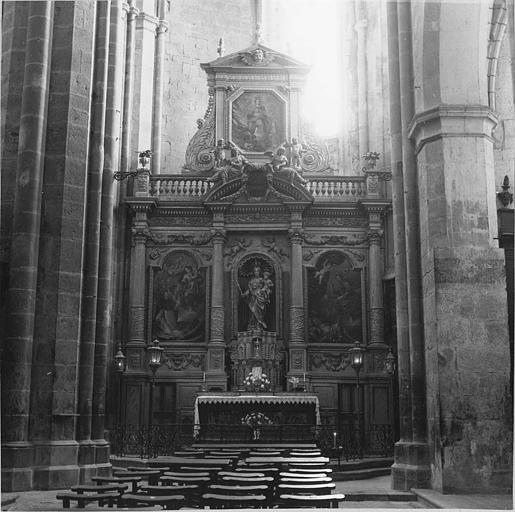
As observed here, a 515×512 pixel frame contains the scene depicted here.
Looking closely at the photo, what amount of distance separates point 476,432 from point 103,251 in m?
6.69

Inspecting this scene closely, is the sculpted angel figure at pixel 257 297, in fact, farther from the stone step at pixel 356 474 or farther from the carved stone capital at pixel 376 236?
the stone step at pixel 356 474

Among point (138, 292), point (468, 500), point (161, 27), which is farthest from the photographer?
point (161, 27)

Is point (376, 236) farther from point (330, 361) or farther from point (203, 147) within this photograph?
point (203, 147)

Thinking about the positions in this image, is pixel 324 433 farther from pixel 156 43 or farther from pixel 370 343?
pixel 156 43

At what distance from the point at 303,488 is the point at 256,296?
40.5 feet

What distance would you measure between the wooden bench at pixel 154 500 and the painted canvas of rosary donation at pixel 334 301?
12.5 m

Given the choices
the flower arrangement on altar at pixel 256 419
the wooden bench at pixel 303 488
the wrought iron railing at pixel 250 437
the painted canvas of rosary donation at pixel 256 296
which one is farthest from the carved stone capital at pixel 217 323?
the wooden bench at pixel 303 488

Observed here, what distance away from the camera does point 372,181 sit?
2023 centimetres

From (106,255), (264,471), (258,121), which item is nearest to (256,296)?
(258,121)

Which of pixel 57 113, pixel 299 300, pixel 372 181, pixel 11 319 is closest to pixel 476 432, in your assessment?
pixel 11 319

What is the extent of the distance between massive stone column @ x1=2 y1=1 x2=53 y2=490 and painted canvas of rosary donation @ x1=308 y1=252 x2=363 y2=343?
366 inches

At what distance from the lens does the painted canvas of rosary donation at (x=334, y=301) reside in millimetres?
19453

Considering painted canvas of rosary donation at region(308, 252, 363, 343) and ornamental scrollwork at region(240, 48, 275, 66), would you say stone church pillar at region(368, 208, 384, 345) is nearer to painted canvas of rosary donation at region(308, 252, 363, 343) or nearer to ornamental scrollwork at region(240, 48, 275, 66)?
painted canvas of rosary donation at region(308, 252, 363, 343)

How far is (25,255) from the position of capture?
37.6 feet
